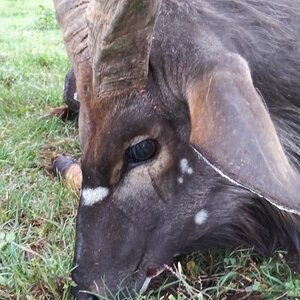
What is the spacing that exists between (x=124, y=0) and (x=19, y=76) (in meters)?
4.37

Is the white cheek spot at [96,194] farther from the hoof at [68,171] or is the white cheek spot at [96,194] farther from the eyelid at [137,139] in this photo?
the hoof at [68,171]

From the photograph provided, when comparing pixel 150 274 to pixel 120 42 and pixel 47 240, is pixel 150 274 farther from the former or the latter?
pixel 120 42

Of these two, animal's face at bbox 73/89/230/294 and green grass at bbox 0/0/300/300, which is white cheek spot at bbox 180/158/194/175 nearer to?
animal's face at bbox 73/89/230/294

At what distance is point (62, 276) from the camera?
3041 millimetres

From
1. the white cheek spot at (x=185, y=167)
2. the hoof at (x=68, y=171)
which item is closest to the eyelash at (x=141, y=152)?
the white cheek spot at (x=185, y=167)

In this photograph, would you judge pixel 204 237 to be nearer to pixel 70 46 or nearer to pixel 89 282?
pixel 89 282

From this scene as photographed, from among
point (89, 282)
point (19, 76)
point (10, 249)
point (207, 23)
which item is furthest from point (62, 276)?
point (19, 76)

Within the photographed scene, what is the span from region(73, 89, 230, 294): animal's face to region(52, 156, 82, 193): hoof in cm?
93

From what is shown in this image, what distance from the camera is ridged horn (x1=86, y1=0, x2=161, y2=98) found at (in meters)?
2.64

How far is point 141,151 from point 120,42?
481 millimetres

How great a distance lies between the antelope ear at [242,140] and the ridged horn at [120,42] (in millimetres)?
322

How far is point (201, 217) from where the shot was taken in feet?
10.3

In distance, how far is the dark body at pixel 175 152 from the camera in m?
3.00

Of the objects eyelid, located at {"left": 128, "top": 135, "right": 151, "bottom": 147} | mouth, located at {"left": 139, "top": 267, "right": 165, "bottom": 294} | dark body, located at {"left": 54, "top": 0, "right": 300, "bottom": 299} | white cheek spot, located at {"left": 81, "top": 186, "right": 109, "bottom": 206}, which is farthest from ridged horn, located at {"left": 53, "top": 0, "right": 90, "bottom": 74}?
mouth, located at {"left": 139, "top": 267, "right": 165, "bottom": 294}
